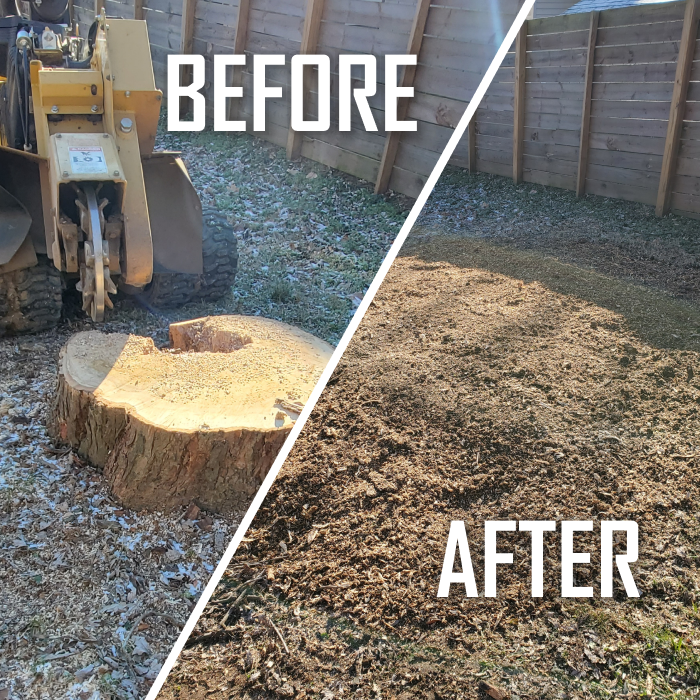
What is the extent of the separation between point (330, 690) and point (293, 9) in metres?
6.68

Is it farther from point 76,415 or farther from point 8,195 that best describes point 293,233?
point 76,415

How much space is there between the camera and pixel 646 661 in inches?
92.5

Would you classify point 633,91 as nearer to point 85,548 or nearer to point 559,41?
point 559,41

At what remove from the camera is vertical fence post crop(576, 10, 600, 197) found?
7445mm

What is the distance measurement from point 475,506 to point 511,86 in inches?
259

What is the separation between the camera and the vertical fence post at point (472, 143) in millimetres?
8648

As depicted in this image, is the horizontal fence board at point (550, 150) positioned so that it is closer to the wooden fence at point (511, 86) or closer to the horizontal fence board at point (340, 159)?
the wooden fence at point (511, 86)

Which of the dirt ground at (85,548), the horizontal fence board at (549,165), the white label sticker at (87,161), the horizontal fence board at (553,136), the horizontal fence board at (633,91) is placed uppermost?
the horizontal fence board at (633,91)

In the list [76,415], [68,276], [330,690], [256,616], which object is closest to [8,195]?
[68,276]

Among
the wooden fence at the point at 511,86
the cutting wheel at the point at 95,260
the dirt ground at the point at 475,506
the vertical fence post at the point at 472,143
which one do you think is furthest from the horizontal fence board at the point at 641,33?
the cutting wheel at the point at 95,260

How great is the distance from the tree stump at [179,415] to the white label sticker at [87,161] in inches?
32.0

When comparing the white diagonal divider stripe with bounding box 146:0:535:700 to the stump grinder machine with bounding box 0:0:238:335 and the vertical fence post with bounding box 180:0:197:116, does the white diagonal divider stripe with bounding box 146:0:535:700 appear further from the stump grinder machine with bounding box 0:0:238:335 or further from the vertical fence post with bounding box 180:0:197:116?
the vertical fence post with bounding box 180:0:197:116

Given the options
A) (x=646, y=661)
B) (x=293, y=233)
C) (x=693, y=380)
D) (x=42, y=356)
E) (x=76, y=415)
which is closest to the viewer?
(x=646, y=661)

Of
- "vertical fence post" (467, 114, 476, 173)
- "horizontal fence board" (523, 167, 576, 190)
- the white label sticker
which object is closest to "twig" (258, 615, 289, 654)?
the white label sticker
